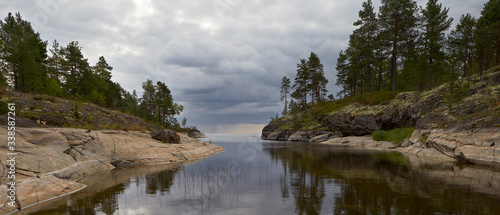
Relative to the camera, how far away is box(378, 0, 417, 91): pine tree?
47094mm

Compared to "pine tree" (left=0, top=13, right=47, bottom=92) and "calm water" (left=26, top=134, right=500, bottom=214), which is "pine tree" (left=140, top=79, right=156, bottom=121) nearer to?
"pine tree" (left=0, top=13, right=47, bottom=92)

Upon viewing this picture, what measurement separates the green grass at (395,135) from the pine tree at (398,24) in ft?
43.7

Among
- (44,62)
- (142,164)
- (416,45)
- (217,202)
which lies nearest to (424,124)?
(416,45)

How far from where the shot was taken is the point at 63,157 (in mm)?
14570

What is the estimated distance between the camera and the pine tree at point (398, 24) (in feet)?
155

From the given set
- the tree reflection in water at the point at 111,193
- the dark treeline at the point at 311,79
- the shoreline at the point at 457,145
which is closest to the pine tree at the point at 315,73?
the dark treeline at the point at 311,79

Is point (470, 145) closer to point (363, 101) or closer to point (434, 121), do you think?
point (434, 121)

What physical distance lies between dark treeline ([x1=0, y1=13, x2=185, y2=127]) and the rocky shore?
53.0 feet

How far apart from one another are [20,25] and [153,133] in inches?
2078

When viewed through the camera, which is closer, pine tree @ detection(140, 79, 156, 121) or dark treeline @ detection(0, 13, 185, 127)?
dark treeline @ detection(0, 13, 185, 127)

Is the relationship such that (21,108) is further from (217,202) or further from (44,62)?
(44,62)

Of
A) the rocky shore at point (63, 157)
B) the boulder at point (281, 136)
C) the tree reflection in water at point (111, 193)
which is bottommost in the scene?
the boulder at point (281, 136)

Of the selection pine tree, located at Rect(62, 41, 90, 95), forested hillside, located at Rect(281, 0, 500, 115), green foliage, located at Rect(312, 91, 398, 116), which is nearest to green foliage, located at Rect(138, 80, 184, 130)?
pine tree, located at Rect(62, 41, 90, 95)

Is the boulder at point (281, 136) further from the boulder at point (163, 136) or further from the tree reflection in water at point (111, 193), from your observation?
the tree reflection in water at point (111, 193)
